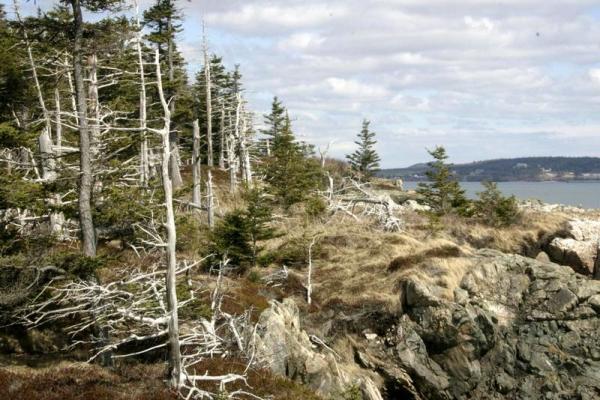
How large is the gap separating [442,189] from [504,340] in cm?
1785

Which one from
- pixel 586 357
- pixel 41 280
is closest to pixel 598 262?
pixel 586 357

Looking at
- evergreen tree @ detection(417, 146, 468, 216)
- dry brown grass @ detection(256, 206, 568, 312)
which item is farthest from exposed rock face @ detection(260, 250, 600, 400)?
evergreen tree @ detection(417, 146, 468, 216)

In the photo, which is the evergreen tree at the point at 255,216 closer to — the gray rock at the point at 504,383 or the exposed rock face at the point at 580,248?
the gray rock at the point at 504,383

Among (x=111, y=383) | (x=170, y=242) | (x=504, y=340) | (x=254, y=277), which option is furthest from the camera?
(x=254, y=277)

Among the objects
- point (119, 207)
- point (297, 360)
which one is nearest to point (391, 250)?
point (297, 360)

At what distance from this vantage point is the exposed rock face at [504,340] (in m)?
17.0

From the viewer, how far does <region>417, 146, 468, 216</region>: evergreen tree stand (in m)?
34.4

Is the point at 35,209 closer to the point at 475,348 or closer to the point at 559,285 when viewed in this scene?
the point at 475,348

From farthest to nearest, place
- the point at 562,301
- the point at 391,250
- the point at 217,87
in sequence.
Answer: the point at 217,87, the point at 391,250, the point at 562,301

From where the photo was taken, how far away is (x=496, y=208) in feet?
96.5

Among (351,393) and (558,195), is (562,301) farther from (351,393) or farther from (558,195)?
(558,195)

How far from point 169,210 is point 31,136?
24.4ft

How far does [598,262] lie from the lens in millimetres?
24609

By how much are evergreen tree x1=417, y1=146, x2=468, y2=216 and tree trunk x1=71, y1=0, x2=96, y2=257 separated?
82.2 feet
